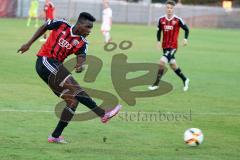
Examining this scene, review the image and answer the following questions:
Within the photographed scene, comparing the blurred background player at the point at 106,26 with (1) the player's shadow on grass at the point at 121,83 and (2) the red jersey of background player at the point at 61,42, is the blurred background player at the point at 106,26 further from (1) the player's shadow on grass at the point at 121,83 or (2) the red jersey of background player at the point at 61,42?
(2) the red jersey of background player at the point at 61,42

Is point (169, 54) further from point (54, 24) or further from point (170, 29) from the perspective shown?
point (54, 24)

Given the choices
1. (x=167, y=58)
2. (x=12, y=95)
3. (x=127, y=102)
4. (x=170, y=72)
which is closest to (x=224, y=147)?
(x=127, y=102)

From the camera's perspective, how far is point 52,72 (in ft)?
33.4

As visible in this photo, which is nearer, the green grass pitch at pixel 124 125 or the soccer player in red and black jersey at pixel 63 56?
the green grass pitch at pixel 124 125

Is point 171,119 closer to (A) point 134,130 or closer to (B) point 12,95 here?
(A) point 134,130

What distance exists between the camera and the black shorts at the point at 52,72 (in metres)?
10.2

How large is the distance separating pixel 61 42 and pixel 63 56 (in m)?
0.29

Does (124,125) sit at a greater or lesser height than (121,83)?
greater

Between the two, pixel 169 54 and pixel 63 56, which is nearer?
pixel 63 56

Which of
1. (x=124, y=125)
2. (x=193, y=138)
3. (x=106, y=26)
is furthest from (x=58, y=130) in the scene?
(x=106, y=26)

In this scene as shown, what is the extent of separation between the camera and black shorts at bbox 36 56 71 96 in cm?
1019

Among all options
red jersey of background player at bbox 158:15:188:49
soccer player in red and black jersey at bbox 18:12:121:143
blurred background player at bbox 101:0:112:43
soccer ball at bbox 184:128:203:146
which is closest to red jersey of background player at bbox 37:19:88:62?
soccer player in red and black jersey at bbox 18:12:121:143

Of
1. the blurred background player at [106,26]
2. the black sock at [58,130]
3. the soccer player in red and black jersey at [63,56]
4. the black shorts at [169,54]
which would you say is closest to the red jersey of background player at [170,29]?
the black shorts at [169,54]

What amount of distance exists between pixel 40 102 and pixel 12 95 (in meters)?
0.99
